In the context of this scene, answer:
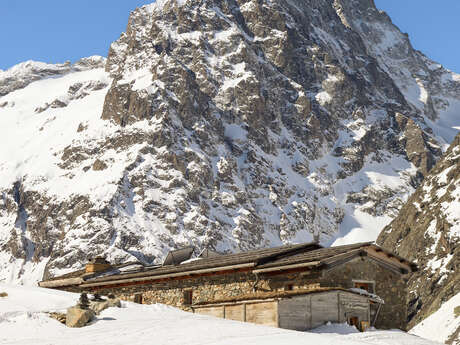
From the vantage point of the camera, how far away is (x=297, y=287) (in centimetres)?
2495

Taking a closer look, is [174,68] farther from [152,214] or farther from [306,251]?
[306,251]

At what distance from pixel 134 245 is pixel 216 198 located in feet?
94.8

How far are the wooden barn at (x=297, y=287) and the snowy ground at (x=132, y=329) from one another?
223 cm

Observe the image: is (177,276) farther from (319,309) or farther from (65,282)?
(65,282)

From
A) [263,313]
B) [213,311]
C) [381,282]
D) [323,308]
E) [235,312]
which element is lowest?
[263,313]

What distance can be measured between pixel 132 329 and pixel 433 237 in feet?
279

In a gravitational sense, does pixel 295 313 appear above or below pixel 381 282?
below

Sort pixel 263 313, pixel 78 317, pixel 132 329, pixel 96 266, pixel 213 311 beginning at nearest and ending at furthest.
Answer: pixel 132 329
pixel 78 317
pixel 263 313
pixel 213 311
pixel 96 266

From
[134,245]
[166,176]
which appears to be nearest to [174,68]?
[166,176]

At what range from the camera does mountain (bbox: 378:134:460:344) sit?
80.6m

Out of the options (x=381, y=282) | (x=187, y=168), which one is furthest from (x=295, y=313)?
(x=187, y=168)

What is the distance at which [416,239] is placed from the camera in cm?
10056

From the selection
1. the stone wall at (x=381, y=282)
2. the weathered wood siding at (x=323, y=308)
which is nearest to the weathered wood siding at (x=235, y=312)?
the weathered wood siding at (x=323, y=308)

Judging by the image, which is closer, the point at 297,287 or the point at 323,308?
the point at 323,308
